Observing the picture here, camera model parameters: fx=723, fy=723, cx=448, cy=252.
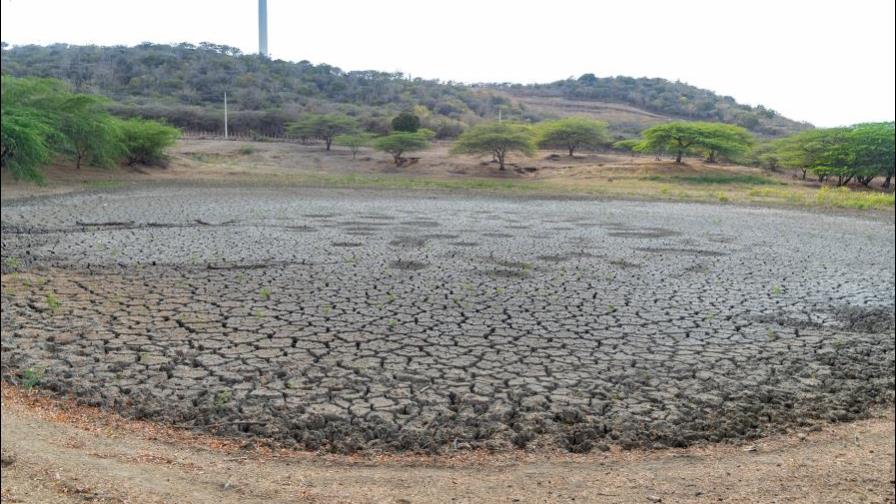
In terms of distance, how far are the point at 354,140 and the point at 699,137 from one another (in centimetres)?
1957

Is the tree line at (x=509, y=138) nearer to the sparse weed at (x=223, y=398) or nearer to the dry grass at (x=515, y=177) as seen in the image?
the dry grass at (x=515, y=177)

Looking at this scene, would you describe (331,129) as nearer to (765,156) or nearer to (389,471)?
(765,156)

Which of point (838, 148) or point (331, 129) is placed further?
point (331, 129)

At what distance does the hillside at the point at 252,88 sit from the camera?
3299 millimetres

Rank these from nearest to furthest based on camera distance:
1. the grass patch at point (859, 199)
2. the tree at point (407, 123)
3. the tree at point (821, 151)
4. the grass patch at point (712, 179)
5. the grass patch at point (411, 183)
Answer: the tree at point (821, 151) < the grass patch at point (859, 199) < the grass patch at point (712, 179) < the grass patch at point (411, 183) < the tree at point (407, 123)

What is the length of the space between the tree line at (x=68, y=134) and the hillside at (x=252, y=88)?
1310mm

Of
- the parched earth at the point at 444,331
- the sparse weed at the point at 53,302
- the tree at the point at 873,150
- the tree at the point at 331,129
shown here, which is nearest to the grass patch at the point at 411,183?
the tree at the point at 331,129

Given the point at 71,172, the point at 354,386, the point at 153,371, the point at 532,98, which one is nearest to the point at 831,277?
the point at 354,386

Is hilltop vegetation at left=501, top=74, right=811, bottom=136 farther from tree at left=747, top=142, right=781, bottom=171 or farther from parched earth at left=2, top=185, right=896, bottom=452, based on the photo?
parched earth at left=2, top=185, right=896, bottom=452

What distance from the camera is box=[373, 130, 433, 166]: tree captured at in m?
33.3

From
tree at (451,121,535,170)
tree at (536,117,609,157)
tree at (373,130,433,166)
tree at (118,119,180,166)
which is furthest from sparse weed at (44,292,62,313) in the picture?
tree at (373,130,433,166)

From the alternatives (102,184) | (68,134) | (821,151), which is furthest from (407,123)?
(821,151)

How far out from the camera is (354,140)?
3372cm

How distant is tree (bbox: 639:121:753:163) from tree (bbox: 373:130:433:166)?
1596 cm
